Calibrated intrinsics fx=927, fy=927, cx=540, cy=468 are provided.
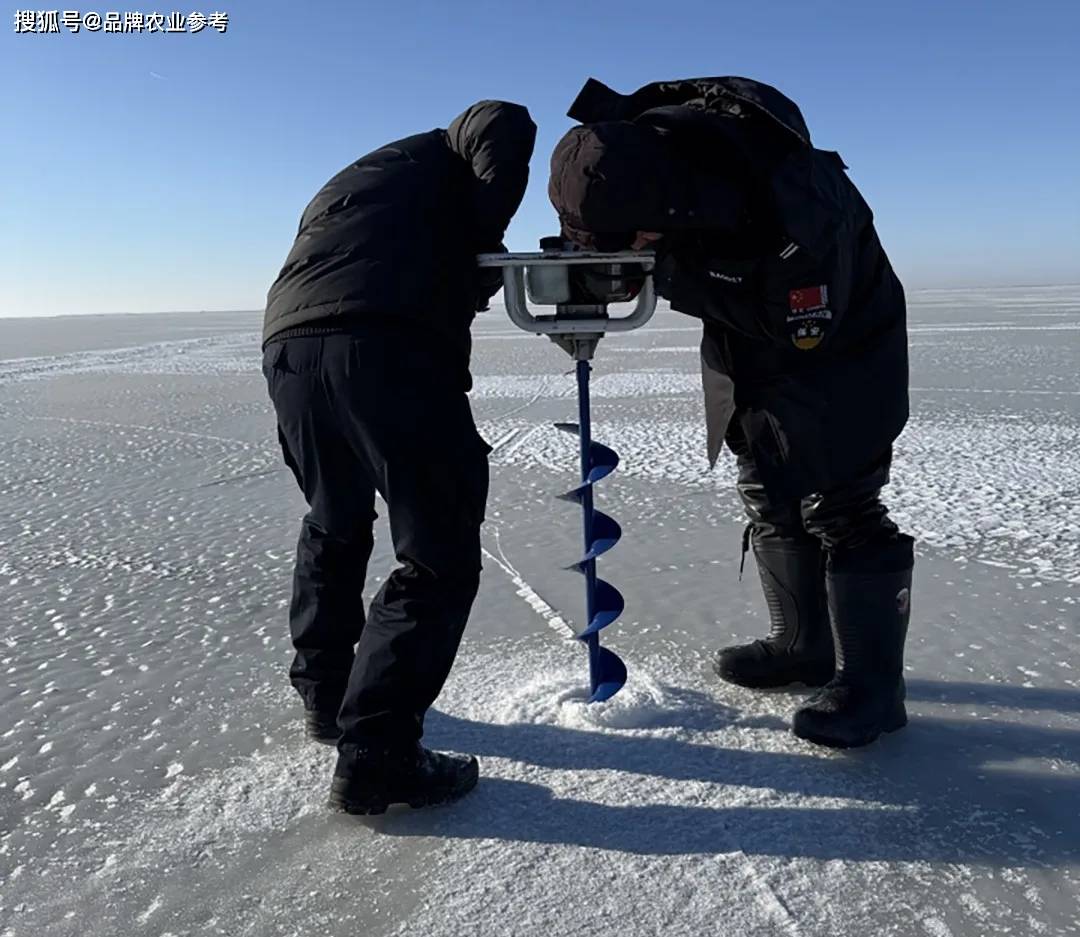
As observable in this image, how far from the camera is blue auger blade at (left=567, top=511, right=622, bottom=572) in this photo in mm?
2662

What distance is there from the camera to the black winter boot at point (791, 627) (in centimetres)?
276

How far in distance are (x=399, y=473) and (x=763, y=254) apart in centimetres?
97

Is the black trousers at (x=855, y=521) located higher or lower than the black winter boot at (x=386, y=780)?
higher

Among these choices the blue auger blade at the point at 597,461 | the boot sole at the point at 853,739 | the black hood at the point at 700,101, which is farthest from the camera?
the blue auger blade at the point at 597,461

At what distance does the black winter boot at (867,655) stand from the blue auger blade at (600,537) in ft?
2.10

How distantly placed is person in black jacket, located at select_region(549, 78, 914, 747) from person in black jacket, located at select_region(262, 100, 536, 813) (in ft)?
0.93

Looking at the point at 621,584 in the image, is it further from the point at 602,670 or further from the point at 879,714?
the point at 879,714

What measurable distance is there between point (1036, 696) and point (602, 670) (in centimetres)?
125

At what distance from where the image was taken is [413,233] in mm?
2172

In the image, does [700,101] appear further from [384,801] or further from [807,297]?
[384,801]

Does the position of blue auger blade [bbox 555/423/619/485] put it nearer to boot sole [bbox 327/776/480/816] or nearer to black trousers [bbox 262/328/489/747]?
black trousers [bbox 262/328/489/747]

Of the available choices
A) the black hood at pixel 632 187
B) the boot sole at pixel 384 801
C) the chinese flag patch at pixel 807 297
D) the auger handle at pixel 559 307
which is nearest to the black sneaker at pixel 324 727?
the boot sole at pixel 384 801

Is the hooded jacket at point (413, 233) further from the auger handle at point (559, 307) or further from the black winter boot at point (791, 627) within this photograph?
the black winter boot at point (791, 627)

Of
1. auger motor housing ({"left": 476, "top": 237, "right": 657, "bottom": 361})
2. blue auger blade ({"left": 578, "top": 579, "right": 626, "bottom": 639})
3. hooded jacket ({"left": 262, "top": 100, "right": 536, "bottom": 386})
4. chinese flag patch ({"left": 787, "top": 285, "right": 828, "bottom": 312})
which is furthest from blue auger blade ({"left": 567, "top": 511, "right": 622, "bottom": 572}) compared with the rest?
chinese flag patch ({"left": 787, "top": 285, "right": 828, "bottom": 312})
